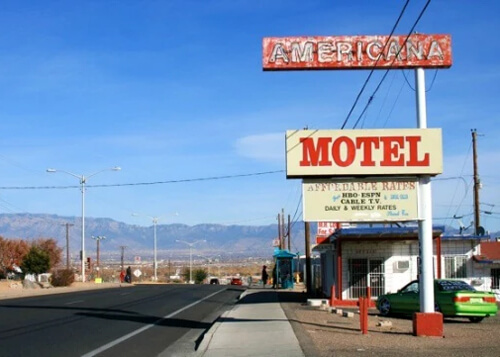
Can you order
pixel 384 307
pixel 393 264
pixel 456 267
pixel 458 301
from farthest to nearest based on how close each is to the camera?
1. pixel 456 267
2. pixel 393 264
3. pixel 384 307
4. pixel 458 301

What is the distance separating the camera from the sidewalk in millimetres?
15172

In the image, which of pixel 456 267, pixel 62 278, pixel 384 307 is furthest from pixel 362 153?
pixel 62 278

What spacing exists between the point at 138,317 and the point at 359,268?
11593 millimetres

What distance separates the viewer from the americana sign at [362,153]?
18141 millimetres

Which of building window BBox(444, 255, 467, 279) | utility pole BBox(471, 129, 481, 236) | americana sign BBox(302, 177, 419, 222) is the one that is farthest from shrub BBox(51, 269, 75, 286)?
americana sign BBox(302, 177, 419, 222)

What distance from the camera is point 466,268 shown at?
33875mm

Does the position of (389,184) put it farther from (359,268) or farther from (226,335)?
(359,268)

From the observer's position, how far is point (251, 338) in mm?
17438

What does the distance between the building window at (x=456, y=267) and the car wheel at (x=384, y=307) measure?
941 centimetres

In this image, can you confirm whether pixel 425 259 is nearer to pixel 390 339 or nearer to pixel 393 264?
pixel 390 339

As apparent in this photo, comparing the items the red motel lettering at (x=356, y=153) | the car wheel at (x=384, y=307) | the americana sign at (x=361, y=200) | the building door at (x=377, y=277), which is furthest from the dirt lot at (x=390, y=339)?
the building door at (x=377, y=277)

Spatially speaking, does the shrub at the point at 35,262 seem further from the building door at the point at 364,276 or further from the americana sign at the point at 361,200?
the americana sign at the point at 361,200

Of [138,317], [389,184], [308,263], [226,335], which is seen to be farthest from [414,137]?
[308,263]

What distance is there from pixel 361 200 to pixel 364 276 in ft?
51.4
